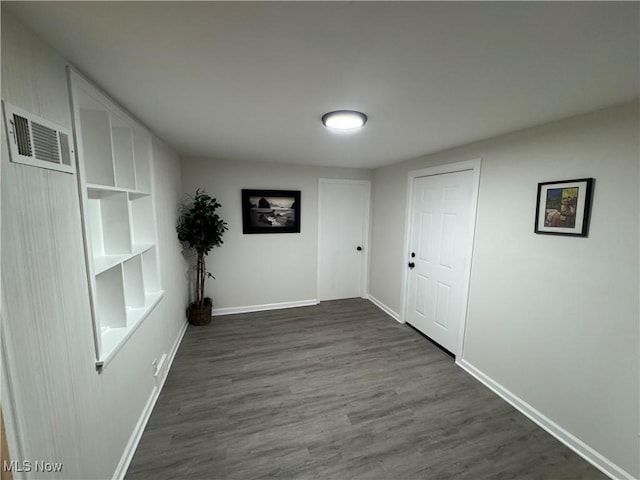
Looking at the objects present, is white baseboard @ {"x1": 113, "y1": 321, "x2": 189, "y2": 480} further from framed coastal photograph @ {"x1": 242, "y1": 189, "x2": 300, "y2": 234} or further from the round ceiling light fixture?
the round ceiling light fixture

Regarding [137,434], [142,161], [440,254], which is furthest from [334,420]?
[142,161]

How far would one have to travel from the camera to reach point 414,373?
2.46 m

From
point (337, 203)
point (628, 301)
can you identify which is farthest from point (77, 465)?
point (337, 203)

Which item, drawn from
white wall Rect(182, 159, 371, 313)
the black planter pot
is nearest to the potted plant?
the black planter pot

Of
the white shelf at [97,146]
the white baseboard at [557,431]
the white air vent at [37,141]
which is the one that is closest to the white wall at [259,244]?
the white shelf at [97,146]

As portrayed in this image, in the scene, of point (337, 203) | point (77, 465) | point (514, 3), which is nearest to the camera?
point (514, 3)

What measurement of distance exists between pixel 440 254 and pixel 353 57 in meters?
2.42

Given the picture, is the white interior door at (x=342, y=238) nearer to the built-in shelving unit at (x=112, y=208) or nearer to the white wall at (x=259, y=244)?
the white wall at (x=259, y=244)

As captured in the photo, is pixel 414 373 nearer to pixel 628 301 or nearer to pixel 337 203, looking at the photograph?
pixel 628 301

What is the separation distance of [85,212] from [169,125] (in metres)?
1.11

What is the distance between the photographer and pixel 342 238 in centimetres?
421

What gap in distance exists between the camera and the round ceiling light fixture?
165 centimetres

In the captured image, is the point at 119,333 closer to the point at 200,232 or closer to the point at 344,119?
the point at 200,232

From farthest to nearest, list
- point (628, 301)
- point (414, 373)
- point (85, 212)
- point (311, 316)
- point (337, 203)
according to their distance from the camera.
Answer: point (337, 203)
point (311, 316)
point (414, 373)
point (628, 301)
point (85, 212)
